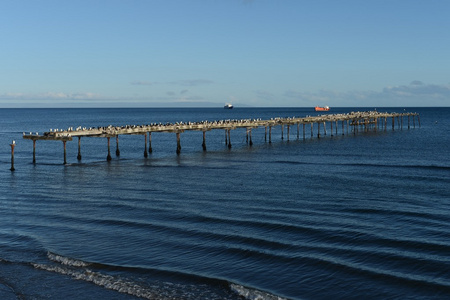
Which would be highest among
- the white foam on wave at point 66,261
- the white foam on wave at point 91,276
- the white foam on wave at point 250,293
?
the white foam on wave at point 66,261

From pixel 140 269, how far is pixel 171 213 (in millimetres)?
11066

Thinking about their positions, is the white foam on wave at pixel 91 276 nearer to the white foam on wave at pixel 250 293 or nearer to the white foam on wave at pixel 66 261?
the white foam on wave at pixel 66 261

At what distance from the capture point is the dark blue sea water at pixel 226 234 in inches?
795

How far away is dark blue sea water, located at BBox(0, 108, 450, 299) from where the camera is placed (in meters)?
20.2

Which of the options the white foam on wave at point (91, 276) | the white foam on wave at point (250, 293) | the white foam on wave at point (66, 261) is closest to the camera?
the white foam on wave at point (250, 293)

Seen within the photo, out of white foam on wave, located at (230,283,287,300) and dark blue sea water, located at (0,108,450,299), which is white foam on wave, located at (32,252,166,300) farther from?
white foam on wave, located at (230,283,287,300)

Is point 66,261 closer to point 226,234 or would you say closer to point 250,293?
point 226,234

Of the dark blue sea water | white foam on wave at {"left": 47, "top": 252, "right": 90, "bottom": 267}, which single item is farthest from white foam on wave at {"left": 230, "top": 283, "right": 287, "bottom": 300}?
white foam on wave at {"left": 47, "top": 252, "right": 90, "bottom": 267}

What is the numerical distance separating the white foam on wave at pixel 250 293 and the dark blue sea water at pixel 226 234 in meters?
0.07

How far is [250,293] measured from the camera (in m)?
19.2

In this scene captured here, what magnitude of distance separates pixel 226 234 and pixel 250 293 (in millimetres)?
8552

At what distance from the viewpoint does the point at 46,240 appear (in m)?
26.6

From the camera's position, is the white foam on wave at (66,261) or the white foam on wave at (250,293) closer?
the white foam on wave at (250,293)

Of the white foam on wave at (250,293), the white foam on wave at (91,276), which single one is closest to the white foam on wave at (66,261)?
the white foam on wave at (91,276)
